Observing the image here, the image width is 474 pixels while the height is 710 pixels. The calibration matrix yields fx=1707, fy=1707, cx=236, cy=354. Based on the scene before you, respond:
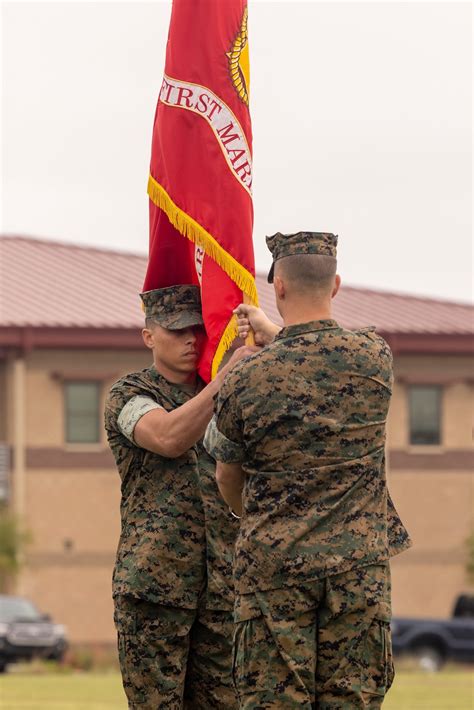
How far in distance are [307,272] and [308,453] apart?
61cm

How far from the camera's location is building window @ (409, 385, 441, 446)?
46000mm

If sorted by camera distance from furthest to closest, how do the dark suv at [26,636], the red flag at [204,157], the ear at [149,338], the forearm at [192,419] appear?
the dark suv at [26,636] < the red flag at [204,157] < the ear at [149,338] < the forearm at [192,419]

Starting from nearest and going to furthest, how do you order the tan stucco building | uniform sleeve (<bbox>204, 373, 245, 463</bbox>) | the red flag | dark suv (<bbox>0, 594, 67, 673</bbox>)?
uniform sleeve (<bbox>204, 373, 245, 463</bbox>) < the red flag < dark suv (<bbox>0, 594, 67, 673</bbox>) < the tan stucco building

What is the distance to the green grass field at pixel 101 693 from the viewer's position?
18141 mm

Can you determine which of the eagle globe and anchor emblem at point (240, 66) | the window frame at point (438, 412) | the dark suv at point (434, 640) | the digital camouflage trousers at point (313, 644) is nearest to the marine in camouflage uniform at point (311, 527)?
the digital camouflage trousers at point (313, 644)

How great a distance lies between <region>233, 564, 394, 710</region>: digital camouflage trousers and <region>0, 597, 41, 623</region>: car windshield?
86.3ft

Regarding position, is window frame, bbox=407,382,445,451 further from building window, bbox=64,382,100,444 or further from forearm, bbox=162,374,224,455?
forearm, bbox=162,374,224,455

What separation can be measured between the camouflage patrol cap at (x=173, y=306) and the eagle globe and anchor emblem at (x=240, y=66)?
948 millimetres

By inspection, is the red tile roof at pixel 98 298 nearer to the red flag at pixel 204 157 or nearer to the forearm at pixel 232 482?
the red flag at pixel 204 157

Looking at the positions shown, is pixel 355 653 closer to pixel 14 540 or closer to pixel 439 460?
pixel 14 540

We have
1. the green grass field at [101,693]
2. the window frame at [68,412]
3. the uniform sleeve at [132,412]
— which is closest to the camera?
the uniform sleeve at [132,412]

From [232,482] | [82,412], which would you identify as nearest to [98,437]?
[82,412]

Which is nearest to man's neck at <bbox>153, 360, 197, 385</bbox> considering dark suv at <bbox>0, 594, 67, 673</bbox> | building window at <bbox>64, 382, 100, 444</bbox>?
dark suv at <bbox>0, 594, 67, 673</bbox>

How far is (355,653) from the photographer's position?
18.4 feet
